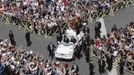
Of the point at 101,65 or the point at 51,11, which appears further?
the point at 51,11

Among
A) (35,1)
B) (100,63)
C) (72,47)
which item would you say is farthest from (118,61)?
(35,1)

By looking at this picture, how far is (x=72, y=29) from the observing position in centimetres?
4562

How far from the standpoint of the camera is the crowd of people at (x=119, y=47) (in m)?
39.2

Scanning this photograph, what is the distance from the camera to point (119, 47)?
40.5 meters

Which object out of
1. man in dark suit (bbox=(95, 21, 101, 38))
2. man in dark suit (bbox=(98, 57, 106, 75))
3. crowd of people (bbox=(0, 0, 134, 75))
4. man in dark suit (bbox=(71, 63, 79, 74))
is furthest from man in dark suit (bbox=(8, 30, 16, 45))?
man in dark suit (bbox=(98, 57, 106, 75))

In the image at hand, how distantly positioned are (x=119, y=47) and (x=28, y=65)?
8.14m

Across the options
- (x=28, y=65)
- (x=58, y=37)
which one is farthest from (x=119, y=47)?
(x=28, y=65)

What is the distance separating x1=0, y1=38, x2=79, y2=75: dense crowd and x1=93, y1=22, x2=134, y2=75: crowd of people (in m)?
3.07

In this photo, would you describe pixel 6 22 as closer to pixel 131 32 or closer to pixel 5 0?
pixel 5 0

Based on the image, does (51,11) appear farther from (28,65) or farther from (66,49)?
(28,65)

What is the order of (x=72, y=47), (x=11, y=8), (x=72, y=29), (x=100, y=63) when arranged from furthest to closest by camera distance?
(x=11, y=8) → (x=72, y=29) → (x=72, y=47) → (x=100, y=63)

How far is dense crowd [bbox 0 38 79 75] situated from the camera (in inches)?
1523

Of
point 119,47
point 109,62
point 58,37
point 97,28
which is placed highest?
point 97,28

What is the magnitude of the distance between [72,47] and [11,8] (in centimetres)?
1063
